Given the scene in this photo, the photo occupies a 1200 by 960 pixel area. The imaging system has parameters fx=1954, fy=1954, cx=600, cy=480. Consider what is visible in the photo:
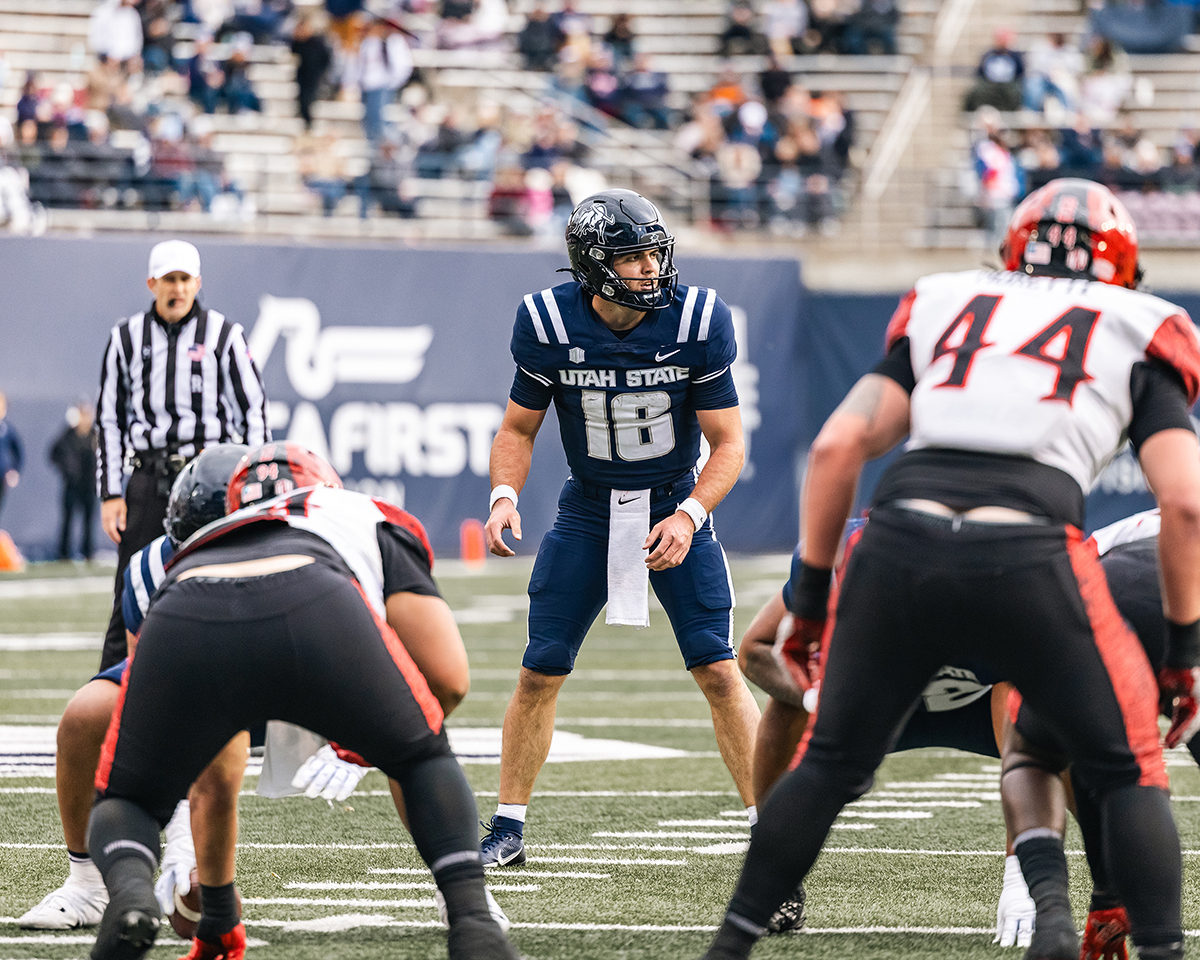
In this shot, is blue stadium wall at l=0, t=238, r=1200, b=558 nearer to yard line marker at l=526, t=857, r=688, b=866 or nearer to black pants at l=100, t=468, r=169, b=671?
black pants at l=100, t=468, r=169, b=671

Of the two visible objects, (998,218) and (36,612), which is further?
(998,218)

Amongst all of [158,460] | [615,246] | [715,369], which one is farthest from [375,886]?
[158,460]

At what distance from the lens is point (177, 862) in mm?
3900

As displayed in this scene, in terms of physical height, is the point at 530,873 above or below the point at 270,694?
below

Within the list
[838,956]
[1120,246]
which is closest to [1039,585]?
[1120,246]

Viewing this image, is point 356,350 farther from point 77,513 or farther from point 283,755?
point 283,755

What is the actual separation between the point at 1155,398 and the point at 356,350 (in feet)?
49.2

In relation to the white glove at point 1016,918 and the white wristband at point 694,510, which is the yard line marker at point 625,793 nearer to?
the white wristband at point 694,510

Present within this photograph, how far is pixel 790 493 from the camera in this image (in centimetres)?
1984

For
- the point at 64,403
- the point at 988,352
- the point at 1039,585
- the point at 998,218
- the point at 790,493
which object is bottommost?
the point at 790,493

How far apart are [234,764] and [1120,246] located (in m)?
1.90

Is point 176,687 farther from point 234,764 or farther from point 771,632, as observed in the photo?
point 771,632

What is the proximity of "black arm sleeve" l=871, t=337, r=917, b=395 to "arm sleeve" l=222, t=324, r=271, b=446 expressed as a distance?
3.64 meters

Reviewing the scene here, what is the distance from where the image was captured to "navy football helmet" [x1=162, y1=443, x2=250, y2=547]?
12.4 ft
